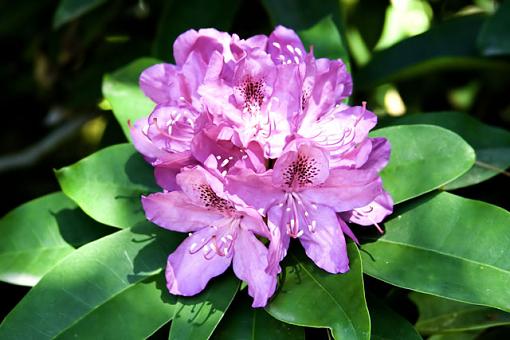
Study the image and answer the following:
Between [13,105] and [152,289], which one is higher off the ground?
[152,289]

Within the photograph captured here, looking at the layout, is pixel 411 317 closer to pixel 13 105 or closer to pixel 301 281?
pixel 301 281

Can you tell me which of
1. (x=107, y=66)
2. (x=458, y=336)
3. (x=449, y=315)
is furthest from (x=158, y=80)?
(x=107, y=66)

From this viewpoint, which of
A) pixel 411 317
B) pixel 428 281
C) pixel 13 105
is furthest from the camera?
pixel 13 105

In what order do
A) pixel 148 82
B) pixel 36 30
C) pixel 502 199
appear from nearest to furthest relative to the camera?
pixel 148 82, pixel 502 199, pixel 36 30

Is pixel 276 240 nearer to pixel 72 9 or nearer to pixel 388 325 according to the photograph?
pixel 388 325

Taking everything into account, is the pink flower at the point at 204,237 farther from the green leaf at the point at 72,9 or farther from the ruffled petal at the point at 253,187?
the green leaf at the point at 72,9

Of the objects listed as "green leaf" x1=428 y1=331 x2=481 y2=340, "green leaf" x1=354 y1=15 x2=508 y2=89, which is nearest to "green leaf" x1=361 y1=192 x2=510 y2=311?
"green leaf" x1=428 y1=331 x2=481 y2=340

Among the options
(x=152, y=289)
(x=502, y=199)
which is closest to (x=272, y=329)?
(x=152, y=289)
